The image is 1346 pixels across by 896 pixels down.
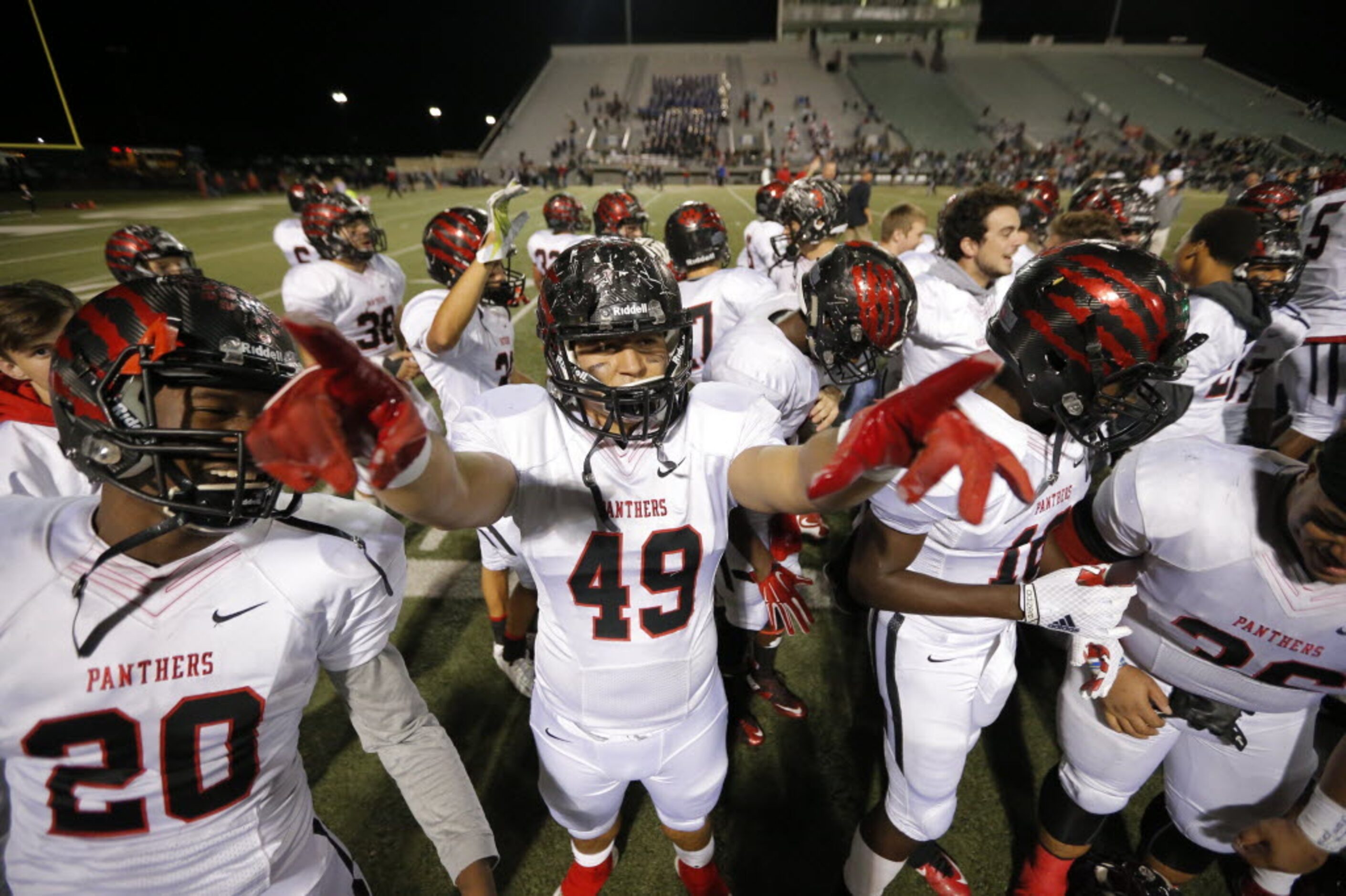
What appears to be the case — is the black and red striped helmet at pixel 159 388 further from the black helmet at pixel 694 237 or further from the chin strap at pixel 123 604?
the black helmet at pixel 694 237

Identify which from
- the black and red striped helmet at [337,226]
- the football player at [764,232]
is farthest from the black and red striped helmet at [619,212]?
the black and red striped helmet at [337,226]

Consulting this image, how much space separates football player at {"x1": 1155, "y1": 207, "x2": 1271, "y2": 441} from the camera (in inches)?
147

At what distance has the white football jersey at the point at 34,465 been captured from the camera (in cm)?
215

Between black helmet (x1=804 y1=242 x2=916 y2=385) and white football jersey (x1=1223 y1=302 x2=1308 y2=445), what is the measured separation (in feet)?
9.63

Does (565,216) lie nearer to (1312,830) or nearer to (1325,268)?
(1325,268)

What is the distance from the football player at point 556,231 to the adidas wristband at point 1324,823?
6.58 metres

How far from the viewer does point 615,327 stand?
5.76 ft

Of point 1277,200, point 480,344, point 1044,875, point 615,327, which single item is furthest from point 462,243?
point 1277,200

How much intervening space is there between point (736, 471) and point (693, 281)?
311 centimetres

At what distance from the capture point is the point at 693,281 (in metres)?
4.60

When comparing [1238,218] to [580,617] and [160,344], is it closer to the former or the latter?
[580,617]

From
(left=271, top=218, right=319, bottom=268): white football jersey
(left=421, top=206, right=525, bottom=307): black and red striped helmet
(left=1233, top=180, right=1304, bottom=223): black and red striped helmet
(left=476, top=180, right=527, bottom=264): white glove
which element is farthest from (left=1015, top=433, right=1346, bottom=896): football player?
(left=271, top=218, right=319, bottom=268): white football jersey

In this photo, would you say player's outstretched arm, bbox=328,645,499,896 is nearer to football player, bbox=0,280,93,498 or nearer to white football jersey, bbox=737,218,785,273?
football player, bbox=0,280,93,498

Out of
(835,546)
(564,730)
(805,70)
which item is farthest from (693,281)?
(805,70)
